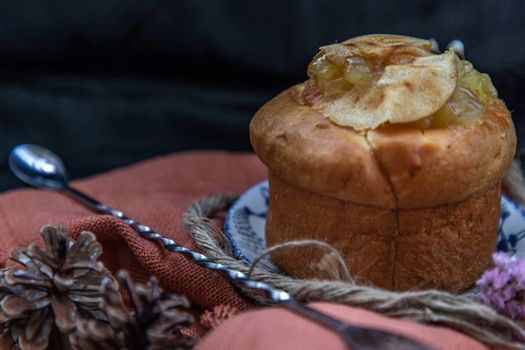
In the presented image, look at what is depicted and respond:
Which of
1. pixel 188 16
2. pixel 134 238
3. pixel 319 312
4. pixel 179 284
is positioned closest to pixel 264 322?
pixel 319 312

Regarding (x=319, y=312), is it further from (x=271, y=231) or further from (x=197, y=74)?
(x=197, y=74)

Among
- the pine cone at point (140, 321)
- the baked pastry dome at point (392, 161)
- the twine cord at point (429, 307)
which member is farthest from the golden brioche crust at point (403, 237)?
the pine cone at point (140, 321)

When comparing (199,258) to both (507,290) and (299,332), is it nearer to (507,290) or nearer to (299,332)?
(299,332)

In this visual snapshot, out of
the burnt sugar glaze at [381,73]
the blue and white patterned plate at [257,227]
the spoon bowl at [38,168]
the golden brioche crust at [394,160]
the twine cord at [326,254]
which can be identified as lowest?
the blue and white patterned plate at [257,227]

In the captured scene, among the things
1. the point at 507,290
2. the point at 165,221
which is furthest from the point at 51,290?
the point at 507,290

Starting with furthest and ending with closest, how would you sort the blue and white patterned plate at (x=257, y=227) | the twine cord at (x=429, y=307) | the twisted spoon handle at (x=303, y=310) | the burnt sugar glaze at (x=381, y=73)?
the blue and white patterned plate at (x=257, y=227), the burnt sugar glaze at (x=381, y=73), the twine cord at (x=429, y=307), the twisted spoon handle at (x=303, y=310)

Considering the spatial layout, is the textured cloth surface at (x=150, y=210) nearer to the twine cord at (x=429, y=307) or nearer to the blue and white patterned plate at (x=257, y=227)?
the blue and white patterned plate at (x=257, y=227)

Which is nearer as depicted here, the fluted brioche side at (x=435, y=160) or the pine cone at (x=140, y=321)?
the pine cone at (x=140, y=321)

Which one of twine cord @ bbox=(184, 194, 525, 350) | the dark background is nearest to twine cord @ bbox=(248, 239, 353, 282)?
twine cord @ bbox=(184, 194, 525, 350)
